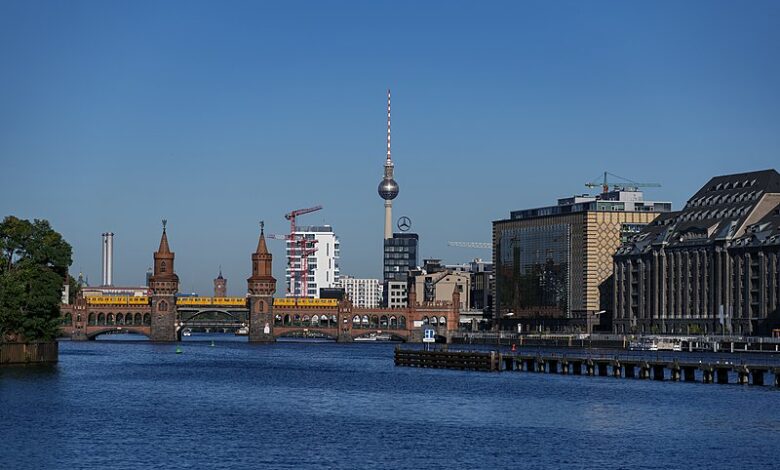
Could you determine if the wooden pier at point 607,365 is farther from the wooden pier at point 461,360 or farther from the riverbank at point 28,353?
the riverbank at point 28,353

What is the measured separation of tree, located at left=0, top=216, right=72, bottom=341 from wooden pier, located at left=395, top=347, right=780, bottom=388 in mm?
44127

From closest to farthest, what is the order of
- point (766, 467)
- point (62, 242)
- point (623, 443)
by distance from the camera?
point (766, 467)
point (623, 443)
point (62, 242)

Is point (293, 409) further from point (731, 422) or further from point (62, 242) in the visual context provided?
point (62, 242)

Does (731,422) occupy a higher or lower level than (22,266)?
lower

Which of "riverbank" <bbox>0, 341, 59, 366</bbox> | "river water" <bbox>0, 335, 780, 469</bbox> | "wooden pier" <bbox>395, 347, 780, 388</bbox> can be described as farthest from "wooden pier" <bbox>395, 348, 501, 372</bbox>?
"riverbank" <bbox>0, 341, 59, 366</bbox>

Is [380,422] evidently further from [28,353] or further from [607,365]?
[607,365]

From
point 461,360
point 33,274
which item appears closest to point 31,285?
point 33,274

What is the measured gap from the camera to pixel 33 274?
5969 inches

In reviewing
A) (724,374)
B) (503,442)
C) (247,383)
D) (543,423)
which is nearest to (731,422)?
(543,423)

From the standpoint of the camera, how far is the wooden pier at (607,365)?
14612 cm

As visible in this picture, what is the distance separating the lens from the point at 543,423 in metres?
104

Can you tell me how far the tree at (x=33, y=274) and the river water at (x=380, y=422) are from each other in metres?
4.80

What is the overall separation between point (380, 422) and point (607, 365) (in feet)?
227

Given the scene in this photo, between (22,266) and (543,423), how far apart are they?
6902 centimetres
